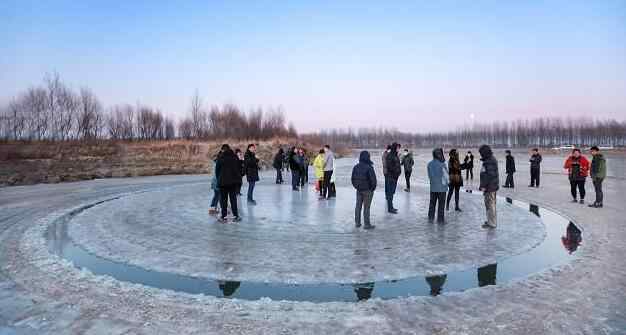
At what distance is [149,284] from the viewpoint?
18.6 feet

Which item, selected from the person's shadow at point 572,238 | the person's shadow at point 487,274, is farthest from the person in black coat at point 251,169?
the person's shadow at point 572,238

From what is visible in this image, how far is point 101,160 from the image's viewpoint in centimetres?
3275

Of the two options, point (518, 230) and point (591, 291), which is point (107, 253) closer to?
point (591, 291)

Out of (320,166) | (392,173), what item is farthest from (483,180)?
(320,166)

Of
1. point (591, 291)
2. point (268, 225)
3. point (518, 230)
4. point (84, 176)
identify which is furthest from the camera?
point (84, 176)

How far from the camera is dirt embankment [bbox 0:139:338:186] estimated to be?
84.0 ft

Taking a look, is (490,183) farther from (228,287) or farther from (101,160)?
(101,160)

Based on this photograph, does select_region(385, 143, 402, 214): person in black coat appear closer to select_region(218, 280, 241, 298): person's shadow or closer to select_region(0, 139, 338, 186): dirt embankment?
Answer: select_region(218, 280, 241, 298): person's shadow

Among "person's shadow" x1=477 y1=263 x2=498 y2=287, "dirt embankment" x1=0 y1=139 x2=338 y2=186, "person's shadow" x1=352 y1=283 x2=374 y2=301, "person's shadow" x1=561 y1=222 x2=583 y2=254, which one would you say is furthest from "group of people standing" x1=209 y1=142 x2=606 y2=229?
"dirt embankment" x1=0 y1=139 x2=338 y2=186

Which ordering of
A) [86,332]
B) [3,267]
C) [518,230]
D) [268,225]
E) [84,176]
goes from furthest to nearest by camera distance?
[84,176]
[268,225]
[518,230]
[3,267]
[86,332]

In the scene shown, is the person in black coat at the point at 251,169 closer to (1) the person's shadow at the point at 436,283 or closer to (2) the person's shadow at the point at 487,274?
(1) the person's shadow at the point at 436,283

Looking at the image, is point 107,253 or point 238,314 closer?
point 238,314

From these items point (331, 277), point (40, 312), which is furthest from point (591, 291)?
point (40, 312)

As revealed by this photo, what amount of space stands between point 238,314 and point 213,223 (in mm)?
5584
